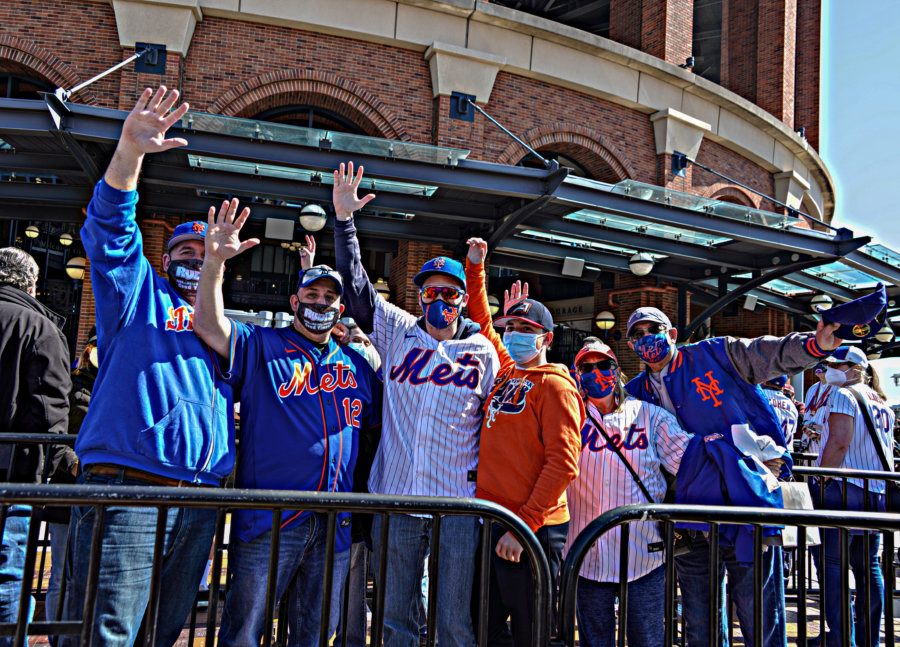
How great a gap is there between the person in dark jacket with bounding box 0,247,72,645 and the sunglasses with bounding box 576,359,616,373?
10.0 ft

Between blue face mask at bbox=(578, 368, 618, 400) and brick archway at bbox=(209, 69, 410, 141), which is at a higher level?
brick archway at bbox=(209, 69, 410, 141)

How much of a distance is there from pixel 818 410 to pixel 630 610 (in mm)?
3269

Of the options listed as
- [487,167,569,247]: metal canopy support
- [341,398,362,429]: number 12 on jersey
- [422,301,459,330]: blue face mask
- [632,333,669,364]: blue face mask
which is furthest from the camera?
[487,167,569,247]: metal canopy support

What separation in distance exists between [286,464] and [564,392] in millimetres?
1323

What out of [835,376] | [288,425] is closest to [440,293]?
[288,425]

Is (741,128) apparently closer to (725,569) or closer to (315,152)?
(315,152)

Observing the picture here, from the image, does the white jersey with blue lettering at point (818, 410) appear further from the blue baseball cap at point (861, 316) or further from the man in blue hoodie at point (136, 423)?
the man in blue hoodie at point (136, 423)

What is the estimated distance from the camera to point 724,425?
11.5 ft

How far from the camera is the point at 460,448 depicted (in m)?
3.01

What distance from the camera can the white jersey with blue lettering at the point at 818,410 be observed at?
4920mm

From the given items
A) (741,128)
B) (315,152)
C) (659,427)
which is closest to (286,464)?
(659,427)

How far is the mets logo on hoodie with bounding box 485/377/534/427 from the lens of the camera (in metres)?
3.01

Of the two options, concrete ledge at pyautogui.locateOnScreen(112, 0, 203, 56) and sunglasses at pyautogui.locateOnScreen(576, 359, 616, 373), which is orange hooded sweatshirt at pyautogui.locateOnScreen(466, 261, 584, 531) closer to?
sunglasses at pyautogui.locateOnScreen(576, 359, 616, 373)

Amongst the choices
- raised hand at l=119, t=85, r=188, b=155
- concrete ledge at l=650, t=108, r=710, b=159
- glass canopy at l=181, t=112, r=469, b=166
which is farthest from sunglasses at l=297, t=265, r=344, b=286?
concrete ledge at l=650, t=108, r=710, b=159
